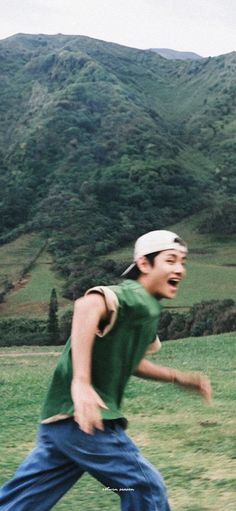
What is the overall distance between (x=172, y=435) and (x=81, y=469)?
5.24 meters

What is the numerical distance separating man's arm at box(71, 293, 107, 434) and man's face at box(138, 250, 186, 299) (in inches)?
15.9

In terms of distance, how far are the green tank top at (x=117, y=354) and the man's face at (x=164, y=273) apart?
0.05 metres

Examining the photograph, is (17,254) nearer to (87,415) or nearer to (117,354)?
(117,354)

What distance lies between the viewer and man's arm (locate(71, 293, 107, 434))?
2736 millimetres

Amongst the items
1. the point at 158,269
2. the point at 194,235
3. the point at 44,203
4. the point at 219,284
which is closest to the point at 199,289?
the point at 219,284

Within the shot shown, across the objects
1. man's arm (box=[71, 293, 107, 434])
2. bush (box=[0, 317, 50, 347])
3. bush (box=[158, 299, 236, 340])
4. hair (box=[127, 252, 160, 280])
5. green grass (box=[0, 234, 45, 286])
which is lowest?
green grass (box=[0, 234, 45, 286])

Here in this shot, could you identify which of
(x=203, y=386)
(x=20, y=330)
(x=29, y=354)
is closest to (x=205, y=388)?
(x=203, y=386)

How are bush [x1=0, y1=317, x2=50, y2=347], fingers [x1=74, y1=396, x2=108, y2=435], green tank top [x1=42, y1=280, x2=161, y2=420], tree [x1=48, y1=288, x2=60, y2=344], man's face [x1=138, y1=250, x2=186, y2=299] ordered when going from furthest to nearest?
bush [x1=0, y1=317, x2=50, y2=347] < tree [x1=48, y1=288, x2=60, y2=344] < man's face [x1=138, y1=250, x2=186, y2=299] < green tank top [x1=42, y1=280, x2=161, y2=420] < fingers [x1=74, y1=396, x2=108, y2=435]

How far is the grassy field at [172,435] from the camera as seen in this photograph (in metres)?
5.78

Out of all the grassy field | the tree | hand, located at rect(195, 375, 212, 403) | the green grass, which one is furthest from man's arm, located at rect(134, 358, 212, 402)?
the green grass

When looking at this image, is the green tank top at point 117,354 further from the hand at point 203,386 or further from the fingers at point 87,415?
the hand at point 203,386

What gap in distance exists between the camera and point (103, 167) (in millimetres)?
161375

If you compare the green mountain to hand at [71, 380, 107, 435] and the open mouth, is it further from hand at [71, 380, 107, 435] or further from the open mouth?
hand at [71, 380, 107, 435]

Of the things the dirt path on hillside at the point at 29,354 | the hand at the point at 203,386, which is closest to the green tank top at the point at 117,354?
the hand at the point at 203,386
